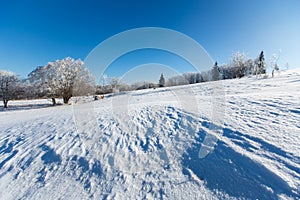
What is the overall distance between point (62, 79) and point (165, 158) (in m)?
29.5

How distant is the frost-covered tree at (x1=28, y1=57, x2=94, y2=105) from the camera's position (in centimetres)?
2611

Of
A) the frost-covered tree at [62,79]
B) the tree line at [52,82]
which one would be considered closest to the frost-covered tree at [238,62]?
the tree line at [52,82]

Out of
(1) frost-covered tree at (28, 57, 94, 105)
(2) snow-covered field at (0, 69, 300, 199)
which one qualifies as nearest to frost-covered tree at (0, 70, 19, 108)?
(1) frost-covered tree at (28, 57, 94, 105)

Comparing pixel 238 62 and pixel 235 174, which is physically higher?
pixel 238 62

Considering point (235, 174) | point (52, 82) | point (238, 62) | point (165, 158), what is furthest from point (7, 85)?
point (238, 62)

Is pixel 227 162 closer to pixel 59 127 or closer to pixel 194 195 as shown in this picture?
pixel 194 195

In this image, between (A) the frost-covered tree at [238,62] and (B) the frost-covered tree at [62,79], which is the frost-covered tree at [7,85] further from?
(A) the frost-covered tree at [238,62]

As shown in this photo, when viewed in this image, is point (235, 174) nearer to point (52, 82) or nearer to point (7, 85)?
point (52, 82)

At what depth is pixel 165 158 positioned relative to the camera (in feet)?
12.6

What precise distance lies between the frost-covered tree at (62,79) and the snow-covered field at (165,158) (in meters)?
24.1

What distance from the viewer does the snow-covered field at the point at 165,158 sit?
2.86m

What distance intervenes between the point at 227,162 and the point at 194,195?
118 cm

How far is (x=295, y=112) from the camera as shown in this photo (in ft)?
16.8

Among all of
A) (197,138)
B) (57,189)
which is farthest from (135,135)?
(57,189)
